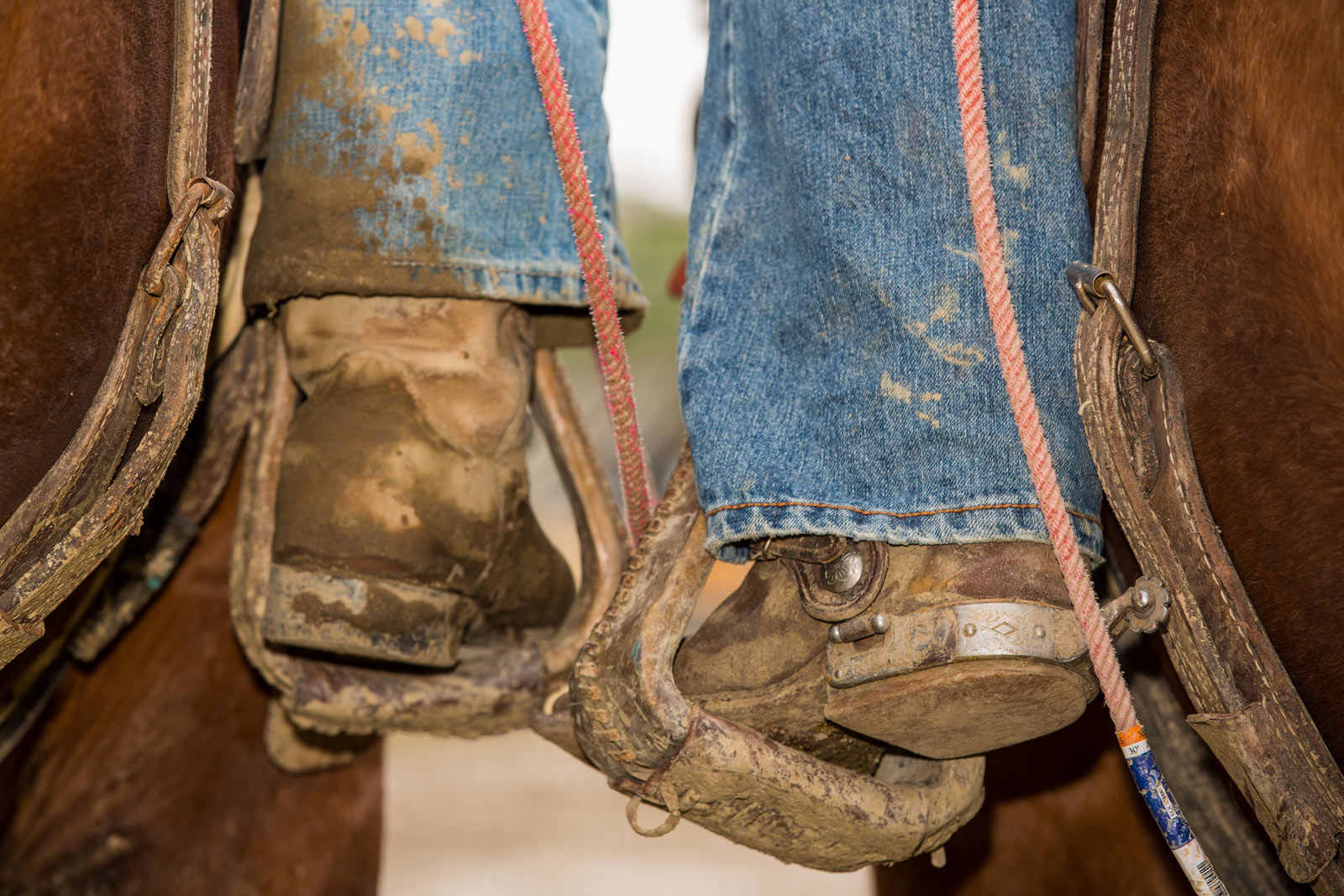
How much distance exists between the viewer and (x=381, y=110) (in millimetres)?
1063

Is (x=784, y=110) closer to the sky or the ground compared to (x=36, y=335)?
closer to the sky

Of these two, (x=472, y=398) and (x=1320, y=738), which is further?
(x=472, y=398)

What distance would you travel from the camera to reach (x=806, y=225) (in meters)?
0.98

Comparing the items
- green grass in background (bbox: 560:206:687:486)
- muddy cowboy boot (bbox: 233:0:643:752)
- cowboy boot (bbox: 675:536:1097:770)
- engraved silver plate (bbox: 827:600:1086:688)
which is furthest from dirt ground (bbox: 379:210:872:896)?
green grass in background (bbox: 560:206:687:486)

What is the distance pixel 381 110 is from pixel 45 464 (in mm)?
457

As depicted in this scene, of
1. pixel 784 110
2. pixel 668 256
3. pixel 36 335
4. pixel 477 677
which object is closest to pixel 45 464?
pixel 36 335

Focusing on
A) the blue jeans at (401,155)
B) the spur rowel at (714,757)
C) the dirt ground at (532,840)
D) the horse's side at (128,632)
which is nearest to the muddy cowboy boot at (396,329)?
the blue jeans at (401,155)

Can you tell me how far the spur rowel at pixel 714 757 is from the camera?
0.95 m

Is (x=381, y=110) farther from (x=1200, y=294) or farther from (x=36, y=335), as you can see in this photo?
(x=1200, y=294)

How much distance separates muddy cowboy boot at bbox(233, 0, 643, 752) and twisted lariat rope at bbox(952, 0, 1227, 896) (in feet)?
1.53

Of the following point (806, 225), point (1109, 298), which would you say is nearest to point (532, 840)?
point (806, 225)

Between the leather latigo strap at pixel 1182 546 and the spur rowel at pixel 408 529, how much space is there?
2.04 feet

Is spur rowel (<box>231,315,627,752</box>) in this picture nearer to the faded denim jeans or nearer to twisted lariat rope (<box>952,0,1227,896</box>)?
the faded denim jeans

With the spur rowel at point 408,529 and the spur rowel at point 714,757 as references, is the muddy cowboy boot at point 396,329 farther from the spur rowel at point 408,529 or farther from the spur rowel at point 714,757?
the spur rowel at point 714,757
